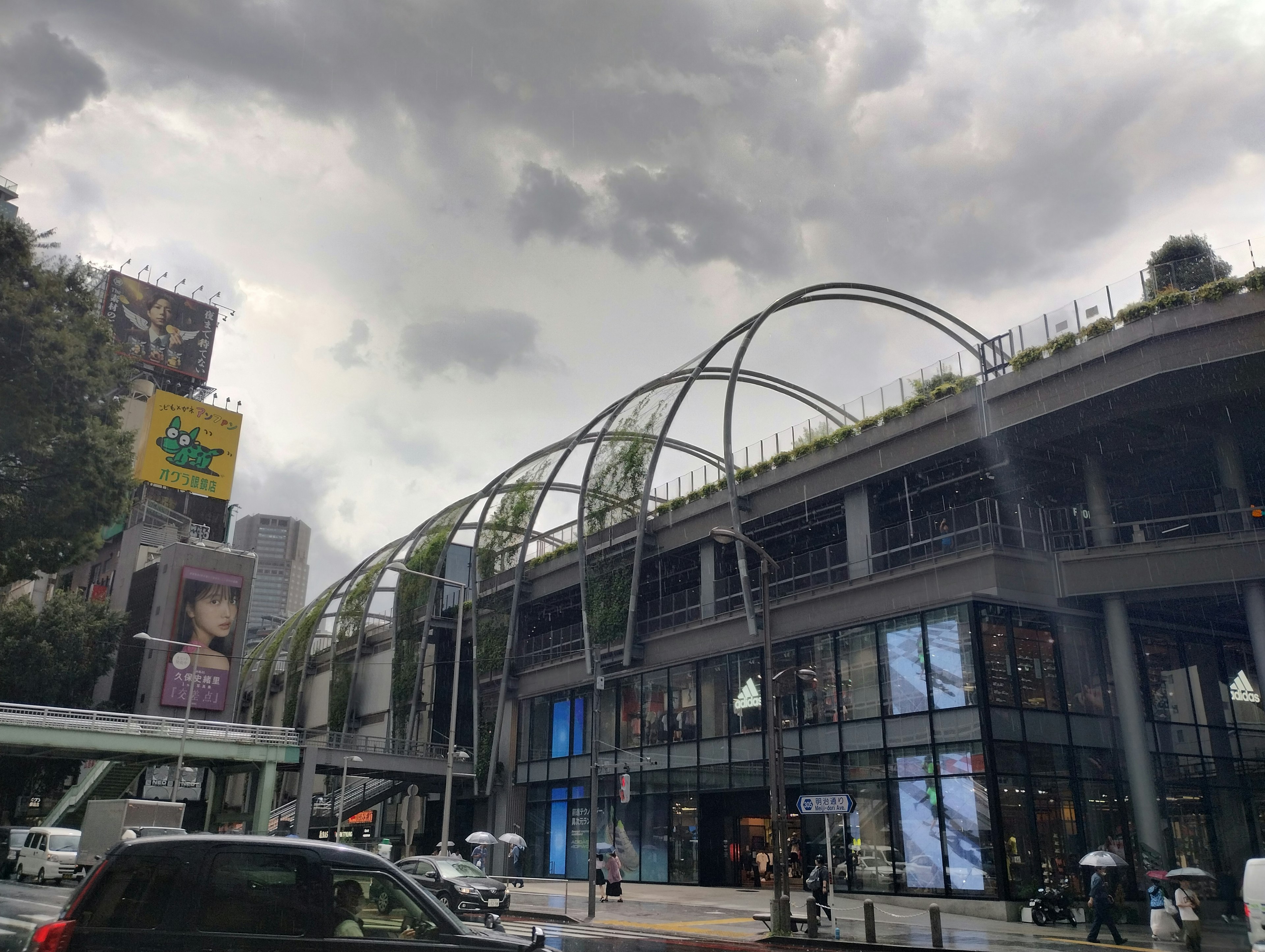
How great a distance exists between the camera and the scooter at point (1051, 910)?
80.4 ft

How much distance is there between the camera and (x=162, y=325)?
9206 centimetres

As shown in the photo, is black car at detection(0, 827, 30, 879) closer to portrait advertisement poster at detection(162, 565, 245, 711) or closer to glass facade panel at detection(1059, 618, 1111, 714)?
glass facade panel at detection(1059, 618, 1111, 714)

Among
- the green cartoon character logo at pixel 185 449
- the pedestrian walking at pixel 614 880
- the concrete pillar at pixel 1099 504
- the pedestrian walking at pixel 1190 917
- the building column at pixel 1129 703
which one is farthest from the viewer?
the green cartoon character logo at pixel 185 449

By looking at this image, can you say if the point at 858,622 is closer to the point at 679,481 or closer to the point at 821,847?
the point at 821,847

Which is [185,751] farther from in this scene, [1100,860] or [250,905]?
[250,905]

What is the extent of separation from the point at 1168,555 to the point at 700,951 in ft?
63.5

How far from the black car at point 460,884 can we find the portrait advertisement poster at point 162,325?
244ft

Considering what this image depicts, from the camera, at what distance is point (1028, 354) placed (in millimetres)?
29484

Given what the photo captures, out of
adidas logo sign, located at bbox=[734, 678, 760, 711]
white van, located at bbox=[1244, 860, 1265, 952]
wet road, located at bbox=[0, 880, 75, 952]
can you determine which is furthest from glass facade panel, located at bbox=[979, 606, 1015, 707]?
wet road, located at bbox=[0, 880, 75, 952]

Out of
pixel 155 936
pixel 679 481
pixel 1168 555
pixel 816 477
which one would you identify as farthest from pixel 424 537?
pixel 155 936

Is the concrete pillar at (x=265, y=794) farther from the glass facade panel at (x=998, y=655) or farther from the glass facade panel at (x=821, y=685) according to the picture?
the glass facade panel at (x=998, y=655)

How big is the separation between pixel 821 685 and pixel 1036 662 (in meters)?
7.07

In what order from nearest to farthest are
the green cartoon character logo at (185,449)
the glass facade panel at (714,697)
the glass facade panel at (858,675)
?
the glass facade panel at (858,675) < the glass facade panel at (714,697) < the green cartoon character logo at (185,449)

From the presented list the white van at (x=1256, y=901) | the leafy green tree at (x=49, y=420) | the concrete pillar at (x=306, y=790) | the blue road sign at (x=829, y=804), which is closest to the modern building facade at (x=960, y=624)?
the blue road sign at (x=829, y=804)
